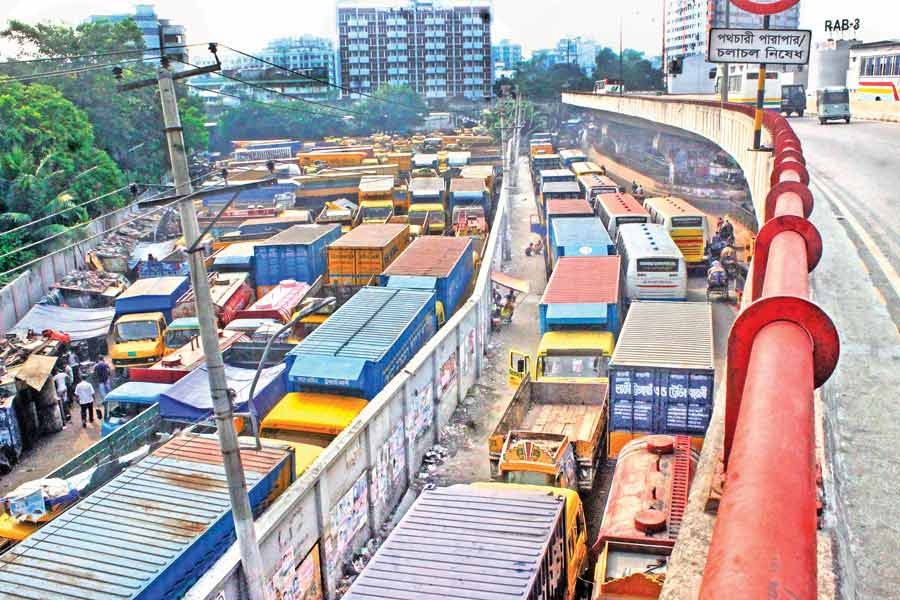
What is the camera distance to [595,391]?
16.8 m

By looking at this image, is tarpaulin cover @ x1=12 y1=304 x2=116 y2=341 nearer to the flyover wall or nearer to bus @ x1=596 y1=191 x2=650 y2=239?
bus @ x1=596 y1=191 x2=650 y2=239

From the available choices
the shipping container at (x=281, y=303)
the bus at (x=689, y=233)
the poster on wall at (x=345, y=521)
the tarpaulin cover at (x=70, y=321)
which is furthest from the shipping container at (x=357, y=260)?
the poster on wall at (x=345, y=521)

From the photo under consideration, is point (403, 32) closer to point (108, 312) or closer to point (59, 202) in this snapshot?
point (59, 202)

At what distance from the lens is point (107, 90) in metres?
52.8

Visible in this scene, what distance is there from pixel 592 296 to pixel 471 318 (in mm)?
3210

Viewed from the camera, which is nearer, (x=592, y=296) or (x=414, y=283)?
(x=592, y=296)

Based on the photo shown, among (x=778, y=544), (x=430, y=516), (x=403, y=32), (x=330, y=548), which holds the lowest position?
(x=330, y=548)

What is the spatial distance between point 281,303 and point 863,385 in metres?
18.9

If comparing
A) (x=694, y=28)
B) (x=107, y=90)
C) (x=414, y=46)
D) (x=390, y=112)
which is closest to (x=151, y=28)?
(x=414, y=46)

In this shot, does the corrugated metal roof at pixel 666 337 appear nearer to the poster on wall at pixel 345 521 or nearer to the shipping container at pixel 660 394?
the shipping container at pixel 660 394

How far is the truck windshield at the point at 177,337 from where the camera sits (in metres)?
21.1

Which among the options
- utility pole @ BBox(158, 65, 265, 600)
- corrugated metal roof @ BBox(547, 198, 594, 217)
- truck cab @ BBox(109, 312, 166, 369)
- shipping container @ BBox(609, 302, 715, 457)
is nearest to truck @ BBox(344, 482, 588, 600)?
utility pole @ BBox(158, 65, 265, 600)

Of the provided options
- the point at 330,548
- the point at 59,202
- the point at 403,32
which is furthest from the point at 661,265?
the point at 403,32

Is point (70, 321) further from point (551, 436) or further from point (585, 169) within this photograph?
point (585, 169)
